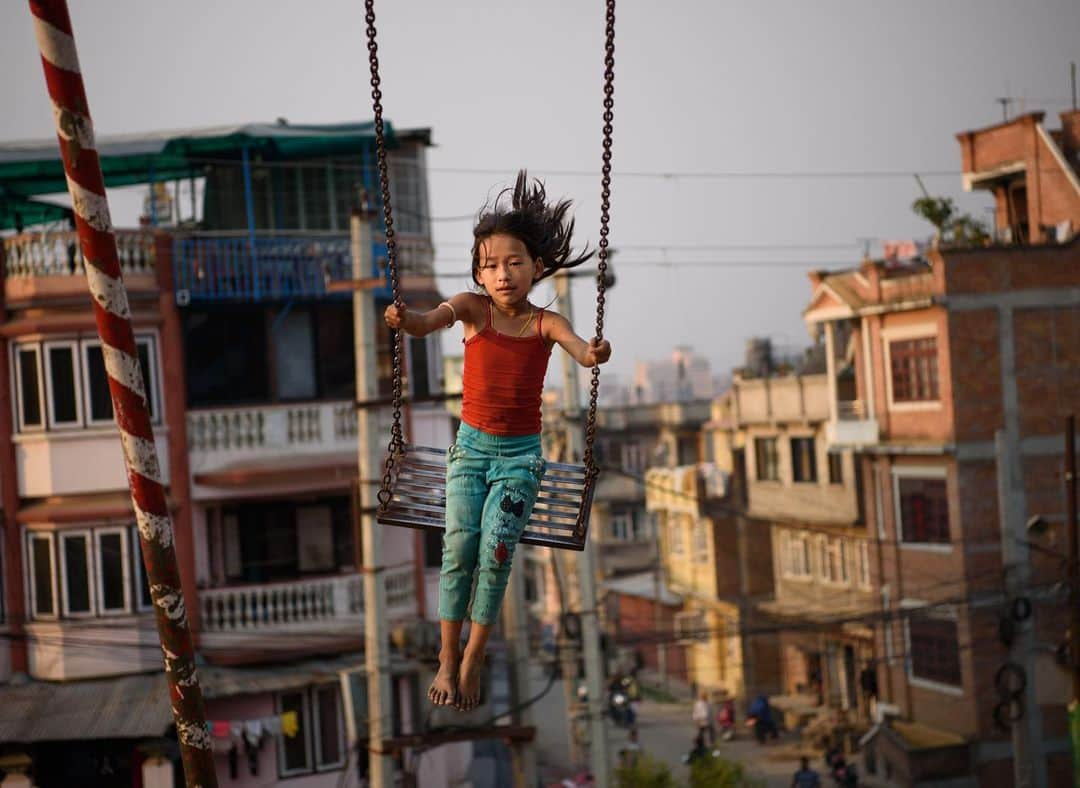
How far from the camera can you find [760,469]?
45.4 m

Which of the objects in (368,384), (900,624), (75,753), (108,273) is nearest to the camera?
(108,273)

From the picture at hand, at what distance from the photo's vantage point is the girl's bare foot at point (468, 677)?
7.29 m

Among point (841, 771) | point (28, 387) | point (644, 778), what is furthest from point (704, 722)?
point (28, 387)

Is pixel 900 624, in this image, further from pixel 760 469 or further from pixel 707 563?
pixel 707 563

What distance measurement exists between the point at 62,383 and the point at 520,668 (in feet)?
28.3

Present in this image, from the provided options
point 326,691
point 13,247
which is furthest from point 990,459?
point 13,247

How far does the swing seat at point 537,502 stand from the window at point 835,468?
33.5 metres

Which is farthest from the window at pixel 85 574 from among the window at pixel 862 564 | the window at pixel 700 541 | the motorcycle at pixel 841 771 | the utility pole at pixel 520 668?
the window at pixel 700 541

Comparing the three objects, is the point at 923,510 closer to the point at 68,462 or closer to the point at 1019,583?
the point at 1019,583

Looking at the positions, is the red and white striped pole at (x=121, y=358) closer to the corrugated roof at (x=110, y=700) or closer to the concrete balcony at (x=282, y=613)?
the corrugated roof at (x=110, y=700)

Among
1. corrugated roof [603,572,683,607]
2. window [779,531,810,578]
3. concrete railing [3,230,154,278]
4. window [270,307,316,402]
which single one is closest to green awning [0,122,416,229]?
concrete railing [3,230,154,278]

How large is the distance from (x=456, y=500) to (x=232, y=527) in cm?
1970

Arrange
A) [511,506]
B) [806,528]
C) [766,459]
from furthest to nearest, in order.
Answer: [766,459]
[806,528]
[511,506]

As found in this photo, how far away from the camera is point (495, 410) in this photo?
7.54 meters
